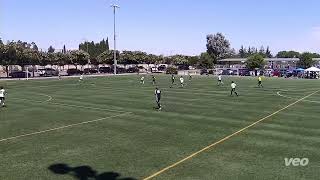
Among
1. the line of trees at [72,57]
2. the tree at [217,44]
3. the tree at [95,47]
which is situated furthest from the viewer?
the tree at [217,44]

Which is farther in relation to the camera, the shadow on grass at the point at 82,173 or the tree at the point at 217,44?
the tree at the point at 217,44

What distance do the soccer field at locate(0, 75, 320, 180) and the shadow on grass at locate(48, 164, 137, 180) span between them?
4 cm

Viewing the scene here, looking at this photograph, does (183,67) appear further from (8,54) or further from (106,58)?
(8,54)

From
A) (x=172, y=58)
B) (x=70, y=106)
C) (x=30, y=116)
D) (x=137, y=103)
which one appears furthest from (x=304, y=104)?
(x=172, y=58)

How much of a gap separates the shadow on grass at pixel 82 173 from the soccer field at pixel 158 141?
4cm

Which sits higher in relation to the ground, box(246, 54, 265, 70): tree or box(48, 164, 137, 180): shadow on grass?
box(246, 54, 265, 70): tree

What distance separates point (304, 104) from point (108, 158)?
2629 cm

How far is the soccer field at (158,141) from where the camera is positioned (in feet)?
55.0

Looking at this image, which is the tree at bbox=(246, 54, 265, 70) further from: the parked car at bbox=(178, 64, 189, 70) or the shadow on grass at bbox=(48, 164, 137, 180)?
the shadow on grass at bbox=(48, 164, 137, 180)

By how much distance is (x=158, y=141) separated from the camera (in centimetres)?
2234

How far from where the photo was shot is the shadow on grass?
15.9m

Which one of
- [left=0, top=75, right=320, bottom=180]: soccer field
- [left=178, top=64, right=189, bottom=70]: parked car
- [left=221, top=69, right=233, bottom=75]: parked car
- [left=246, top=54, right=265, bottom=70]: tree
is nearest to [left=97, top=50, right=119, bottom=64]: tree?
Answer: [left=221, top=69, right=233, bottom=75]: parked car

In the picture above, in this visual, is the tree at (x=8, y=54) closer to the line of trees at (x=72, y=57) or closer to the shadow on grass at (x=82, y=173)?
the line of trees at (x=72, y=57)

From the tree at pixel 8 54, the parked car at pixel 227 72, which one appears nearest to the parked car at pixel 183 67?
the parked car at pixel 227 72
